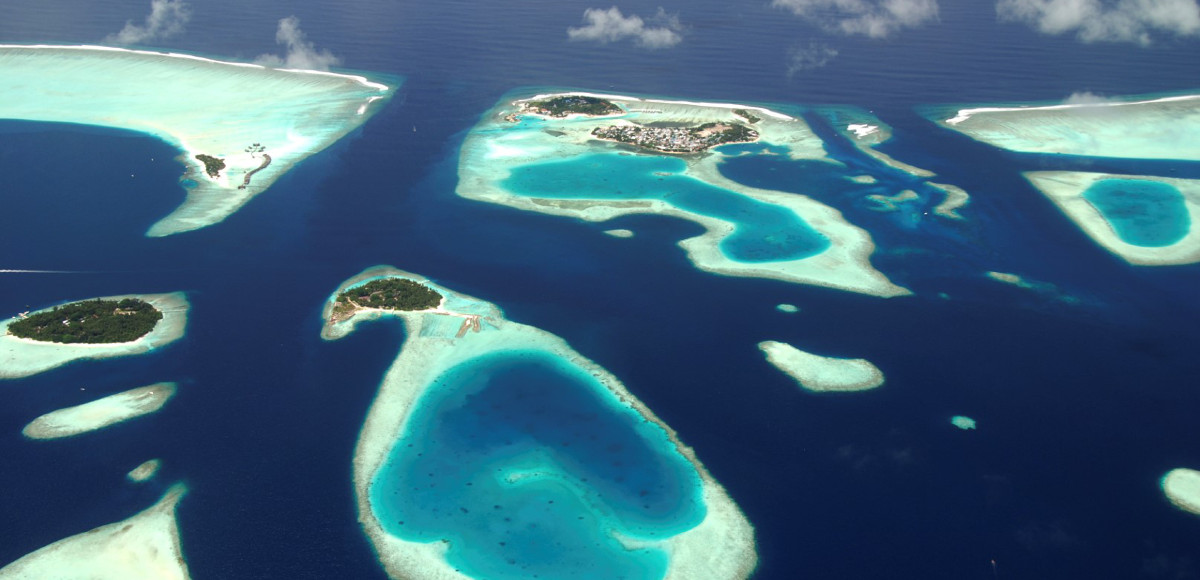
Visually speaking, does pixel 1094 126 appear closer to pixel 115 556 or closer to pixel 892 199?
pixel 892 199

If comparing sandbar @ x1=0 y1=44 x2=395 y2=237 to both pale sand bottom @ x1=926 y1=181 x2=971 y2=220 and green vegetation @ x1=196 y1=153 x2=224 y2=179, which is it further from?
pale sand bottom @ x1=926 y1=181 x2=971 y2=220

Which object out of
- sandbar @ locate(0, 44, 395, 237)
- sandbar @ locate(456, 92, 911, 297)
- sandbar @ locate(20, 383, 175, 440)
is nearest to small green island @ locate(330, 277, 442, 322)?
sandbar @ locate(20, 383, 175, 440)

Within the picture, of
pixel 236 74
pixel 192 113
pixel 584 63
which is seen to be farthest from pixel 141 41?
pixel 584 63

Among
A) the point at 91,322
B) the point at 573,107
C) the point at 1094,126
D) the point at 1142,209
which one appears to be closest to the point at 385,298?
the point at 91,322

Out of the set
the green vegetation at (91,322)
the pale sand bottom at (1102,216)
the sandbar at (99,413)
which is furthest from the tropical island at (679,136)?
the sandbar at (99,413)

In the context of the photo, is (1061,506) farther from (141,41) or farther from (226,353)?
(141,41)

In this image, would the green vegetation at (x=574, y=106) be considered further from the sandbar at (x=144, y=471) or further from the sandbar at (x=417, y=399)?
the sandbar at (x=144, y=471)

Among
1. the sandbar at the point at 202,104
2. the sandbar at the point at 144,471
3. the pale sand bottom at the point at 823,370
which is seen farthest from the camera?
the sandbar at the point at 202,104
